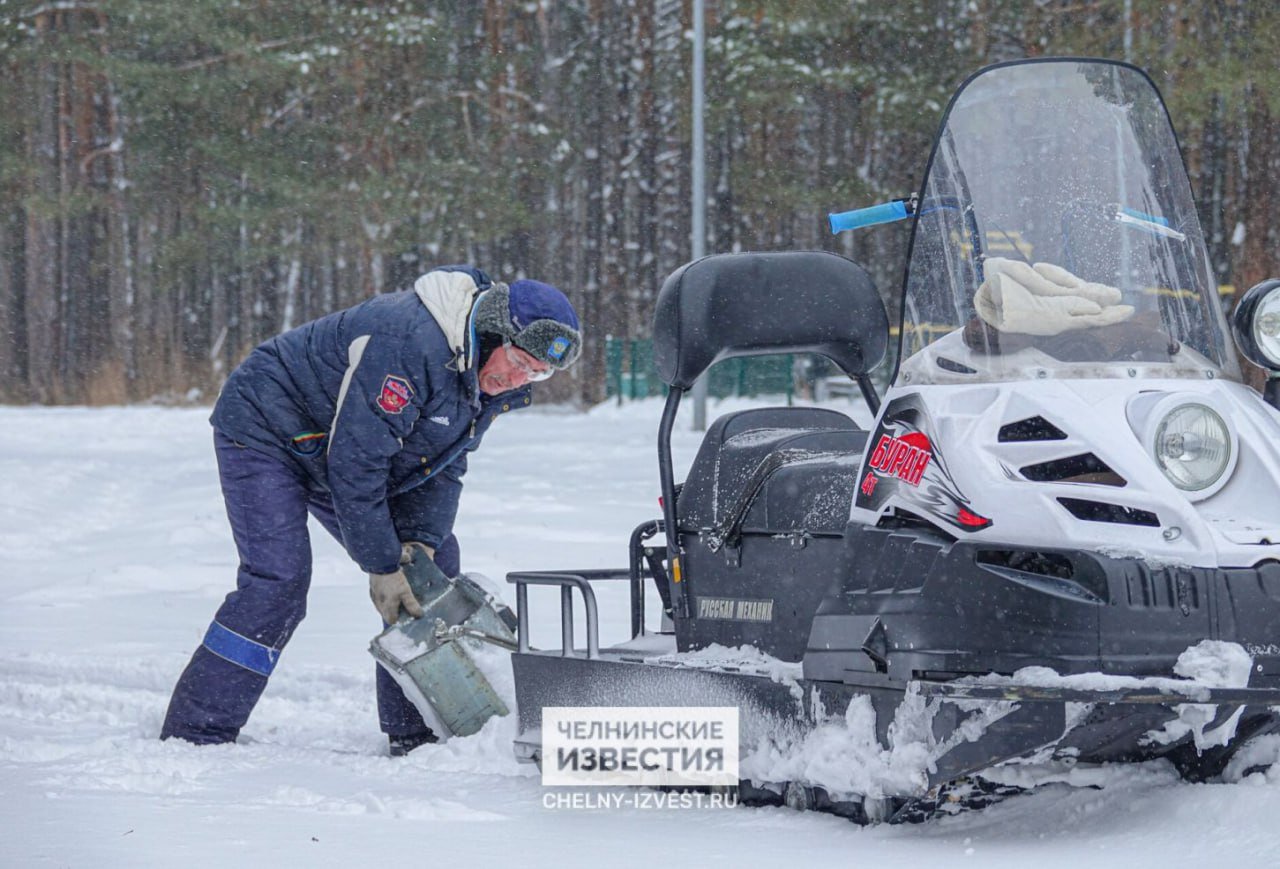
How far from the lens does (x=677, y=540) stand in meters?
4.28

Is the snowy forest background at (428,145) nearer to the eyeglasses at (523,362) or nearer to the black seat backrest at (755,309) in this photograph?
the eyeglasses at (523,362)

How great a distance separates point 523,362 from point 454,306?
24 cm

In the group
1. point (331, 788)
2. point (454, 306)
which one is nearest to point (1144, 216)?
point (454, 306)

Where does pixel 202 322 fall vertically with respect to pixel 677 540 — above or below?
below

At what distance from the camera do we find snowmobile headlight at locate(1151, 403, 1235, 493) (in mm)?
3135

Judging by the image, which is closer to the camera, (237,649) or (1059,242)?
(1059,242)

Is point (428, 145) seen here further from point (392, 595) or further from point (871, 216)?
point (871, 216)

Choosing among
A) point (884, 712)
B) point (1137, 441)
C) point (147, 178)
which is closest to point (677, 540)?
point (884, 712)

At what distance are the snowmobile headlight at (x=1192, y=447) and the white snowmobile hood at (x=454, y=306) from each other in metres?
1.98

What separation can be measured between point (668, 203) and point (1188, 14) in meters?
13.7

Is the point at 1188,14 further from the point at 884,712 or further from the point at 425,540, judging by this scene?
the point at 884,712

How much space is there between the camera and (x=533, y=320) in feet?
14.5

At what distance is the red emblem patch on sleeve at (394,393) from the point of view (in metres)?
4.42

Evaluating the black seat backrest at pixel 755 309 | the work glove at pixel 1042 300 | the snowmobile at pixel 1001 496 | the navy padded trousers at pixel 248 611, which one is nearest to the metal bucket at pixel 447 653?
the navy padded trousers at pixel 248 611
